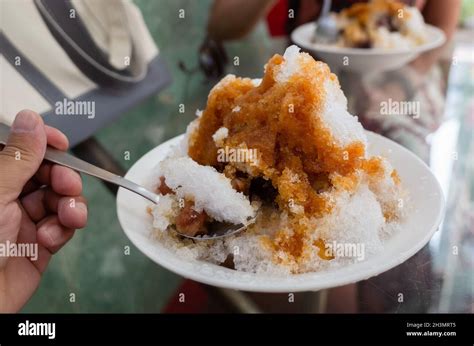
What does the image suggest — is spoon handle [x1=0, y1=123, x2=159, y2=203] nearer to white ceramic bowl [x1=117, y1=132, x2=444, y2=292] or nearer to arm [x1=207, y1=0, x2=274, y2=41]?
white ceramic bowl [x1=117, y1=132, x2=444, y2=292]

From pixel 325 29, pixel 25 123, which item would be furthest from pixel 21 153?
pixel 325 29

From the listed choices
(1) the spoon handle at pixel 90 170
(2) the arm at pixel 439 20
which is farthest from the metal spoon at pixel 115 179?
(2) the arm at pixel 439 20

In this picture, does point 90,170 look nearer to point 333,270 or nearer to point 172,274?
point 172,274

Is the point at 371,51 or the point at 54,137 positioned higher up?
the point at 371,51

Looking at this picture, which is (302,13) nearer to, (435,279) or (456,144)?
(456,144)

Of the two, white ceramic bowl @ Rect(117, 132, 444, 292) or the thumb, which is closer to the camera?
white ceramic bowl @ Rect(117, 132, 444, 292)
